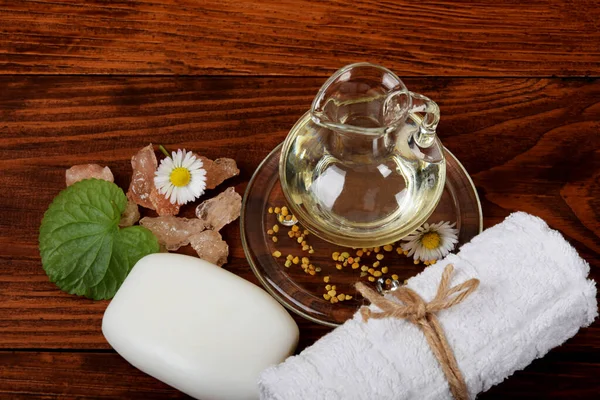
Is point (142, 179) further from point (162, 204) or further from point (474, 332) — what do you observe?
point (474, 332)

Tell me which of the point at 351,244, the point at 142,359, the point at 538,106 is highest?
the point at 538,106

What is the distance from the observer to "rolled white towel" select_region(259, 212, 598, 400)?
0.65 meters

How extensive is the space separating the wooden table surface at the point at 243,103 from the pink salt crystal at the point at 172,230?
6 centimetres

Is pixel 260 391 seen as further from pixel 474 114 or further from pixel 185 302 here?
pixel 474 114

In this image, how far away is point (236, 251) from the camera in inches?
33.1

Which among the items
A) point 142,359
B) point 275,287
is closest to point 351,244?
point 275,287

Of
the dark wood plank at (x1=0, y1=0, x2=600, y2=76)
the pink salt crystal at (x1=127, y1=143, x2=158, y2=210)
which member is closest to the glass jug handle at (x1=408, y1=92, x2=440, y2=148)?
the dark wood plank at (x1=0, y1=0, x2=600, y2=76)

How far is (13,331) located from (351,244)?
1.32 feet

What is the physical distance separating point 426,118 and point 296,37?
31 cm

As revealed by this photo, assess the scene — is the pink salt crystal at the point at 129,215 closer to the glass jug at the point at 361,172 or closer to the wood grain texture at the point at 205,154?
the wood grain texture at the point at 205,154

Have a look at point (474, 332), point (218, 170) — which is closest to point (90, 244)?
point (218, 170)

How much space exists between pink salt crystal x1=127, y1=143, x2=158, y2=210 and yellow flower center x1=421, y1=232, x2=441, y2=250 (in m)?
0.33

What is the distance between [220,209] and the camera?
847 millimetres

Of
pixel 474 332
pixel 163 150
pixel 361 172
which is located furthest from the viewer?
pixel 163 150
